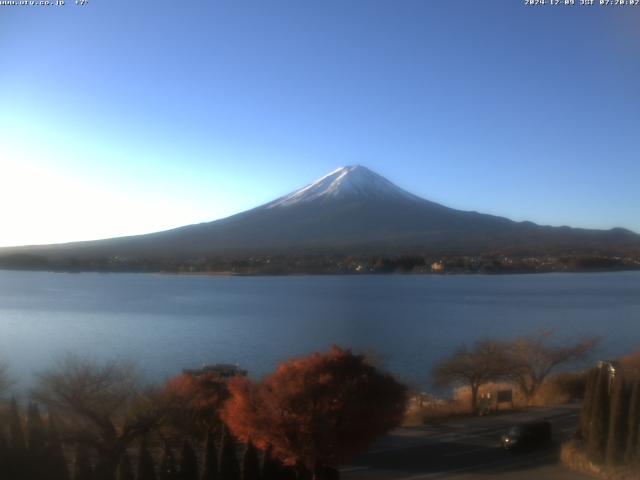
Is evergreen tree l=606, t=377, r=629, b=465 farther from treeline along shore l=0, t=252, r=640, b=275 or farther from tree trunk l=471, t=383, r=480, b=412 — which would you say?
treeline along shore l=0, t=252, r=640, b=275

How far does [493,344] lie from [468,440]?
15.3 feet

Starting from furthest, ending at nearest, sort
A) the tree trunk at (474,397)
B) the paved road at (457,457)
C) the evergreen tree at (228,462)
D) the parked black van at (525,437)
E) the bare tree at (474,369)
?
1. the bare tree at (474,369)
2. the tree trunk at (474,397)
3. the parked black van at (525,437)
4. the paved road at (457,457)
5. the evergreen tree at (228,462)

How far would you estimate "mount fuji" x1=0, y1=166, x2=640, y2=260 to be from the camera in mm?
57250

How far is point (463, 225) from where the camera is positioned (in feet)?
225

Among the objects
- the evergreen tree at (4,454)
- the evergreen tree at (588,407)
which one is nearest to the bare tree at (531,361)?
the evergreen tree at (588,407)

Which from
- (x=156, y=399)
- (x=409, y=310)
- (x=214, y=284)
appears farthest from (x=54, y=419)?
(x=214, y=284)

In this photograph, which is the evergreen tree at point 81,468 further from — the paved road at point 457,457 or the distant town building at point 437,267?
the distant town building at point 437,267

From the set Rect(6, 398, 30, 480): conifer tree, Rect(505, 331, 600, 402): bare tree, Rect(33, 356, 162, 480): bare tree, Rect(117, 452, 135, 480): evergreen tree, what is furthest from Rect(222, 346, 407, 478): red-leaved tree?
Rect(505, 331, 600, 402): bare tree

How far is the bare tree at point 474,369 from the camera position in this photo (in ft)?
41.2

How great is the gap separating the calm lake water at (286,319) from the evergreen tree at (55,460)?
21.8ft

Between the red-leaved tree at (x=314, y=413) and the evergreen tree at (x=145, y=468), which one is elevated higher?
the red-leaved tree at (x=314, y=413)

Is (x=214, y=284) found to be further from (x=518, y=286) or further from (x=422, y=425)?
(x=422, y=425)

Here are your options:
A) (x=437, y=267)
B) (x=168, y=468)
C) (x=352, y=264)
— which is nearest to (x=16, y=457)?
(x=168, y=468)

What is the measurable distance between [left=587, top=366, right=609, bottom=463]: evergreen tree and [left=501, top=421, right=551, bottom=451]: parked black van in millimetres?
1180
